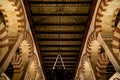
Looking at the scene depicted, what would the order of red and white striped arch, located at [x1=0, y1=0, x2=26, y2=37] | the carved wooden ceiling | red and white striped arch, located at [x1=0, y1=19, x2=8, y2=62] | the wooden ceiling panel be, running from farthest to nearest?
the wooden ceiling panel, the carved wooden ceiling, red and white striped arch, located at [x1=0, y1=0, x2=26, y2=37], red and white striped arch, located at [x1=0, y1=19, x2=8, y2=62]

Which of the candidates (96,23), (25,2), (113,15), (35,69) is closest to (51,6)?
(25,2)

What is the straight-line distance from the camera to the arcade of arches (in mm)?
6711

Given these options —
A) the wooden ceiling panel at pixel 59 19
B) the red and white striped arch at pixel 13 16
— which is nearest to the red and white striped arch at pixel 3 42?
the red and white striped arch at pixel 13 16

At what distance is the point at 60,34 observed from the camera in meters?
10.2

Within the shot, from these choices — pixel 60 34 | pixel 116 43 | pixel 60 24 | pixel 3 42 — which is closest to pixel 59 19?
pixel 60 24

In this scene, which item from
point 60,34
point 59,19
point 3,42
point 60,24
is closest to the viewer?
point 3,42

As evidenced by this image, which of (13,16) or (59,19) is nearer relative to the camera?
(13,16)

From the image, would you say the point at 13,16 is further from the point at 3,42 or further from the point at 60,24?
the point at 60,24

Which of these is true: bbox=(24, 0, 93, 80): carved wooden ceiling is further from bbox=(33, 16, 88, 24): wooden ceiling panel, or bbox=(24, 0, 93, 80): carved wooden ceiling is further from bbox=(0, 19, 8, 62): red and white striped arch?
bbox=(0, 19, 8, 62): red and white striped arch

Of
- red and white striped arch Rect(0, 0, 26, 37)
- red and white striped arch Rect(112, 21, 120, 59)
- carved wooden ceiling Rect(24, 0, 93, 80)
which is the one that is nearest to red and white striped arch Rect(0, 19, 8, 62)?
red and white striped arch Rect(0, 0, 26, 37)

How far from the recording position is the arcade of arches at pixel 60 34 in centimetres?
671

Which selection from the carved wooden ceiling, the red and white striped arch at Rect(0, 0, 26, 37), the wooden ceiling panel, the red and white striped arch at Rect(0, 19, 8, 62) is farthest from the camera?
the wooden ceiling panel

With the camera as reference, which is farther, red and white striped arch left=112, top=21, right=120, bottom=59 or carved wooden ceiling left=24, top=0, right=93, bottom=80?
carved wooden ceiling left=24, top=0, right=93, bottom=80

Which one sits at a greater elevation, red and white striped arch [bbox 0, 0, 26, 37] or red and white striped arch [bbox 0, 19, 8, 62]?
red and white striped arch [bbox 0, 0, 26, 37]
